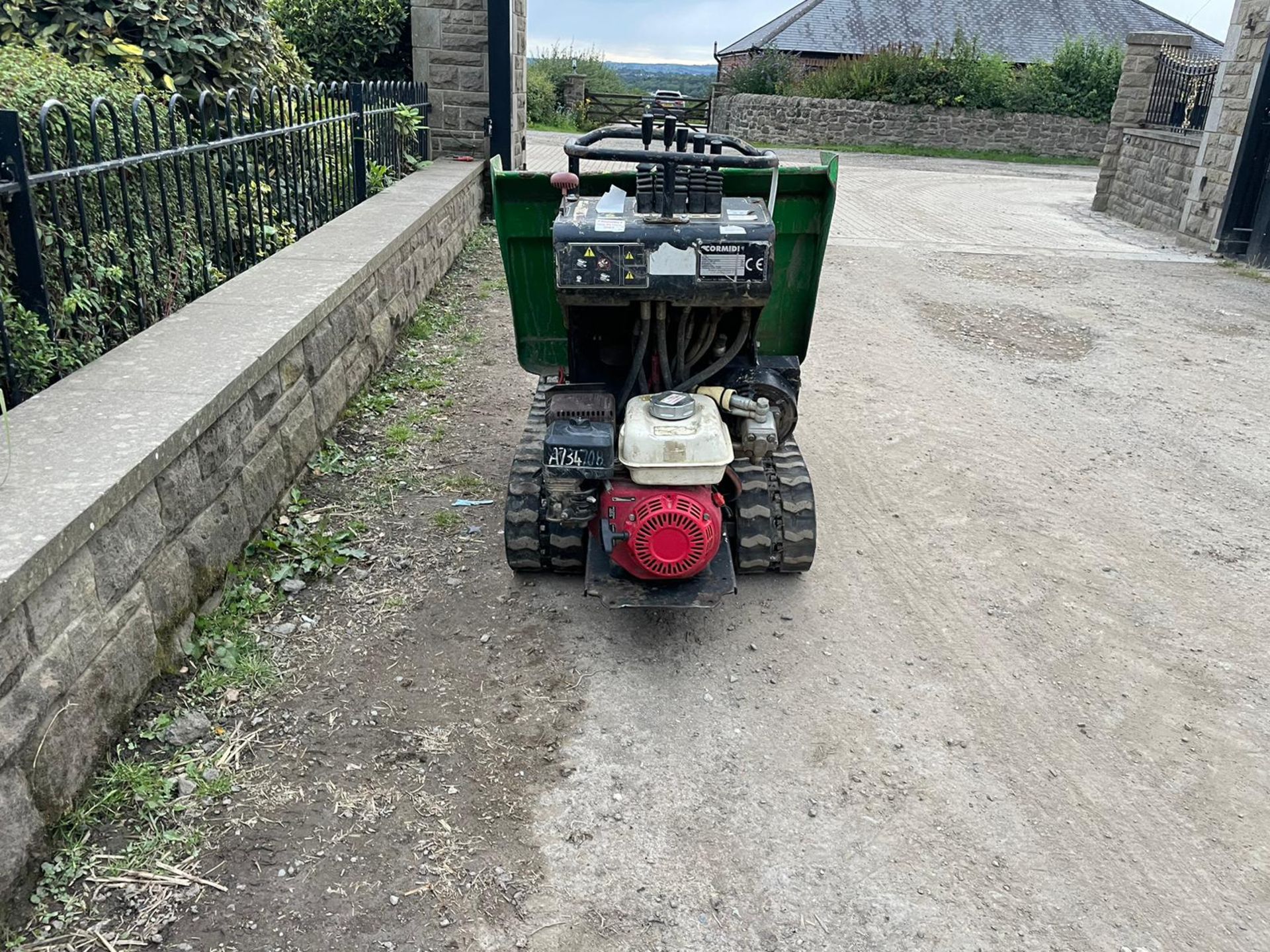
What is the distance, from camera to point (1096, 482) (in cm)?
517

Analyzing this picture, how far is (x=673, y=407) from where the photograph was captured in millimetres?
3449

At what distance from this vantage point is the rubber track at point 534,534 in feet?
12.6

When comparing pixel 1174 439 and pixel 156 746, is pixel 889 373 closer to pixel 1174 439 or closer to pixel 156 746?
pixel 1174 439

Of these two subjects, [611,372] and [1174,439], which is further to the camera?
[1174,439]

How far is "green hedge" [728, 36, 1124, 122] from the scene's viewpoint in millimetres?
26156

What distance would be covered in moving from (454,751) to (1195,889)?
213 centimetres

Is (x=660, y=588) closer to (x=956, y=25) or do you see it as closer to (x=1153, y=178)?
(x=1153, y=178)

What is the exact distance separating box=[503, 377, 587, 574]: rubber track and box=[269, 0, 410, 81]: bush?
346 inches

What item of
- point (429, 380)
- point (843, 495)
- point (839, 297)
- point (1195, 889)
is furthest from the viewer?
point (839, 297)

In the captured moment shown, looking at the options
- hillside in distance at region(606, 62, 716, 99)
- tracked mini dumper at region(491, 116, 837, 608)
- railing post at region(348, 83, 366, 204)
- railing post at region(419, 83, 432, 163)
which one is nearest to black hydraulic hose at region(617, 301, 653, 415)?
tracked mini dumper at region(491, 116, 837, 608)

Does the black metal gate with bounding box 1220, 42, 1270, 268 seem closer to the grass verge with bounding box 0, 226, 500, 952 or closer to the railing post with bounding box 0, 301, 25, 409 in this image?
the grass verge with bounding box 0, 226, 500, 952

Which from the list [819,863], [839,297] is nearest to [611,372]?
[819,863]

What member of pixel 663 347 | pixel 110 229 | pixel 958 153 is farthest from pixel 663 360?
pixel 958 153

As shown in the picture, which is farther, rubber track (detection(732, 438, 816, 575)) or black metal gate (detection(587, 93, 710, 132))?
black metal gate (detection(587, 93, 710, 132))
